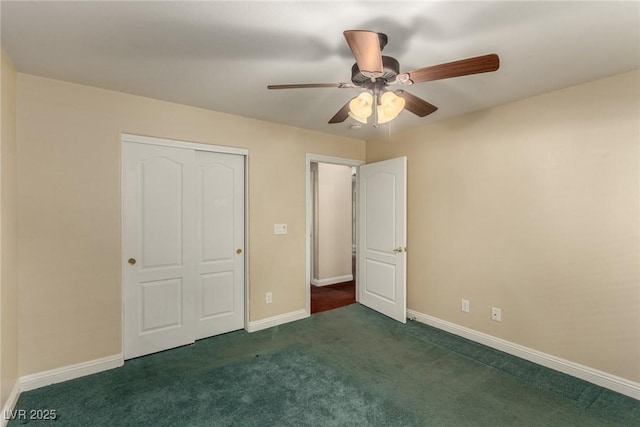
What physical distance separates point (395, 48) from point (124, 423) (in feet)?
9.58

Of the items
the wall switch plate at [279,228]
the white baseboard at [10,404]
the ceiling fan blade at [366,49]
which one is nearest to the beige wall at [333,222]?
the wall switch plate at [279,228]

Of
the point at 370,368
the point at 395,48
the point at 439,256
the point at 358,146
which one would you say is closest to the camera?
the point at 395,48

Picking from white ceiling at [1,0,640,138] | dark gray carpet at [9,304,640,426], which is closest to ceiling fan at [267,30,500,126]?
white ceiling at [1,0,640,138]

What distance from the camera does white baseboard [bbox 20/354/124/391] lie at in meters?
2.13

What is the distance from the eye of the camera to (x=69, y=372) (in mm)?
2266

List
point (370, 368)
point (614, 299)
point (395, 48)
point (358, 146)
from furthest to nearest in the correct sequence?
point (358, 146), point (370, 368), point (614, 299), point (395, 48)

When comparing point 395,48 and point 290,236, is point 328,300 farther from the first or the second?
point 395,48

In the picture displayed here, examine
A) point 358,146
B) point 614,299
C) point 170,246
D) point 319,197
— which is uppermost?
point 358,146

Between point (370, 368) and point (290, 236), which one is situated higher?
point (290, 236)

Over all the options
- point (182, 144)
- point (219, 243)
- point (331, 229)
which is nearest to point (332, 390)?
point (219, 243)

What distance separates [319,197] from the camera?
5180 mm

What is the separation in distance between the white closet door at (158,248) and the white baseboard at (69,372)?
0.13 meters

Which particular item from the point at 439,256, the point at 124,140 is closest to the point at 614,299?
the point at 439,256

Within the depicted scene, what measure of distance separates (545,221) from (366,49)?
2.26m
